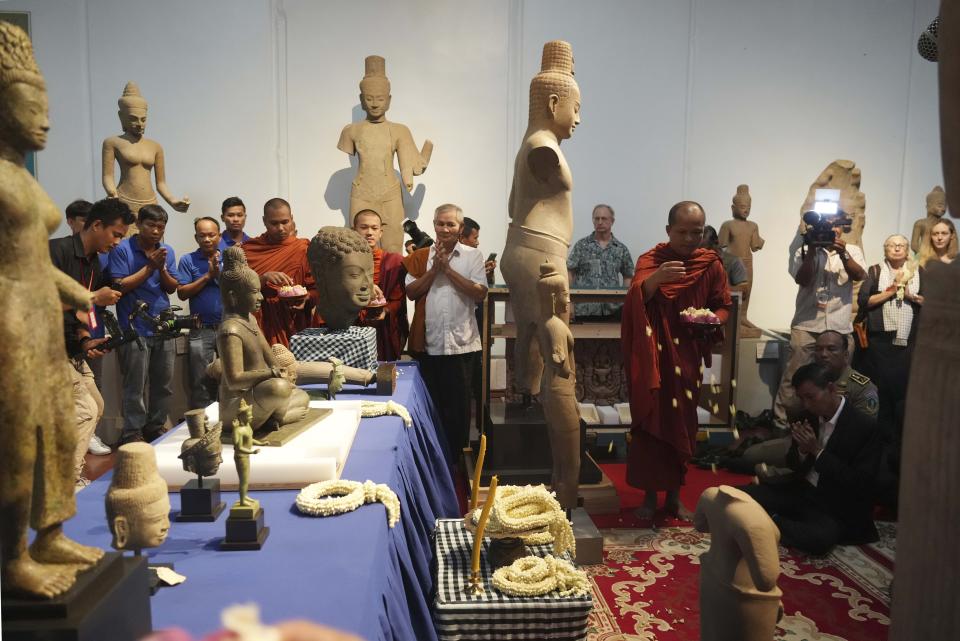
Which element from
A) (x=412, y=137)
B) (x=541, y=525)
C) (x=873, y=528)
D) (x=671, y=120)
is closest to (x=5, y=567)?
(x=541, y=525)

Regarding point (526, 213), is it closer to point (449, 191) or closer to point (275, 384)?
point (275, 384)

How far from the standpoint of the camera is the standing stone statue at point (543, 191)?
3.27 meters

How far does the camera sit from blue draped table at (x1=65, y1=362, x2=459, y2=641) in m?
1.36

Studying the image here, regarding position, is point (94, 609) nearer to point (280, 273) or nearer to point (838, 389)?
point (280, 273)

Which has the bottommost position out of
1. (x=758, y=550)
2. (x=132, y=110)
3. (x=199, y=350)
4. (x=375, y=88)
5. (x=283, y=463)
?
(x=199, y=350)

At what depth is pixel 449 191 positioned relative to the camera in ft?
25.4

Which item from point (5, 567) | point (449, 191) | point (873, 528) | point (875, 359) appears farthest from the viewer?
point (449, 191)

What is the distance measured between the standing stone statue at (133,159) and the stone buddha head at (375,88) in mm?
1994

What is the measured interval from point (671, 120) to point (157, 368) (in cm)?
598

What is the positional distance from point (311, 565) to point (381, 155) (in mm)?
5930

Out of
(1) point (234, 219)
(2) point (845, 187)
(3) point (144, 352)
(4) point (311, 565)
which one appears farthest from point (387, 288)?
(2) point (845, 187)

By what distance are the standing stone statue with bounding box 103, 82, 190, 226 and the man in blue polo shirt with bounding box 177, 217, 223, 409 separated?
2.83ft

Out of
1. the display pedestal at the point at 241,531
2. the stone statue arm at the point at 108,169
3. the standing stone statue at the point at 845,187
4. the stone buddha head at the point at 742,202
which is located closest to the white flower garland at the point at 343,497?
the display pedestal at the point at 241,531

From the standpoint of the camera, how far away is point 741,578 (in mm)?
1229
